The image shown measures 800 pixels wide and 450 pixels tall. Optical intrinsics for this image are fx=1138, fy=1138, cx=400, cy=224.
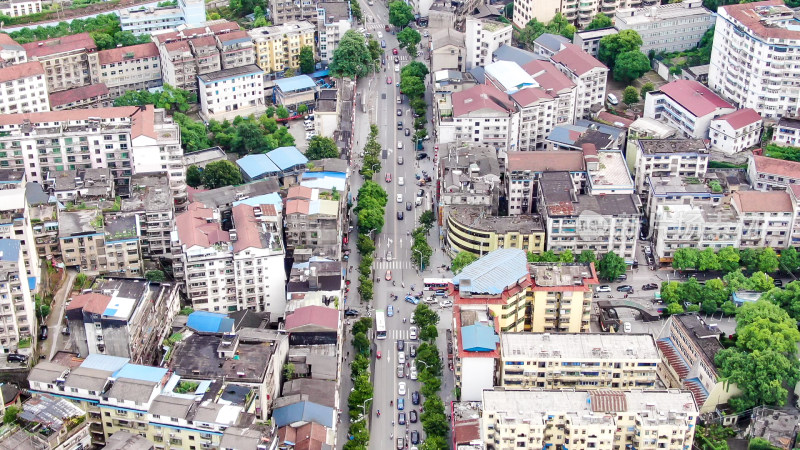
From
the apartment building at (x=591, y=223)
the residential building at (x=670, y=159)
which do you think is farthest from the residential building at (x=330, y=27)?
the apartment building at (x=591, y=223)

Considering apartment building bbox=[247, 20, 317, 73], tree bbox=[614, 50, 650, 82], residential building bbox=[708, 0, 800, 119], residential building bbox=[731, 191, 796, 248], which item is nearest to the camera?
residential building bbox=[731, 191, 796, 248]

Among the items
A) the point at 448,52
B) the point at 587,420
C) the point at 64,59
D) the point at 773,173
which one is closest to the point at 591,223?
the point at 773,173

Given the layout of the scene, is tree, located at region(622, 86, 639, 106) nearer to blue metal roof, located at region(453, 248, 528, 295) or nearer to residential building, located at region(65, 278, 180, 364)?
blue metal roof, located at region(453, 248, 528, 295)

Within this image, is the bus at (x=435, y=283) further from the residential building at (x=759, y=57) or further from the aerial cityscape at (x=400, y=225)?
the residential building at (x=759, y=57)

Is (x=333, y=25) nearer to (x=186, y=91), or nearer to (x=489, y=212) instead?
(x=186, y=91)

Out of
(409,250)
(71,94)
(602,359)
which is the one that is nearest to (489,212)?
(409,250)

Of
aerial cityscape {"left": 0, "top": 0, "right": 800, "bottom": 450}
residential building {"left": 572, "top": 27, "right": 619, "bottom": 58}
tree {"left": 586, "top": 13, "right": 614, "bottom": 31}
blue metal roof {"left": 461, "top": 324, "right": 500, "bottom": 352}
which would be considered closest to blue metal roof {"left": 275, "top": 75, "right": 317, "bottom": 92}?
aerial cityscape {"left": 0, "top": 0, "right": 800, "bottom": 450}
